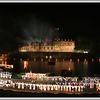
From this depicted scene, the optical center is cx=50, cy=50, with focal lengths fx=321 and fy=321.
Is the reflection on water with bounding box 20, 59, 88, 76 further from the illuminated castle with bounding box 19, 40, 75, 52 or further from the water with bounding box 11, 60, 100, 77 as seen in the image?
the illuminated castle with bounding box 19, 40, 75, 52

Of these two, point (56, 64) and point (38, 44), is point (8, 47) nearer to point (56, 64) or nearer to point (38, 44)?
point (38, 44)

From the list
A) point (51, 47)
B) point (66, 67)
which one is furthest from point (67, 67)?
point (51, 47)

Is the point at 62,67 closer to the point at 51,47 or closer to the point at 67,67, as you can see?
the point at 67,67

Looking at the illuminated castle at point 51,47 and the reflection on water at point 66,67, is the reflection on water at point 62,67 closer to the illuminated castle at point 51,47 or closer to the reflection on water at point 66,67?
the reflection on water at point 66,67

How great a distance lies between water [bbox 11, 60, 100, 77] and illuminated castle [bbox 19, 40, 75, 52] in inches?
4.6

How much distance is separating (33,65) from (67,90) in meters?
0.40

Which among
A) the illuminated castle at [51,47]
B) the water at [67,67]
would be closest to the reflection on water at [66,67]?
the water at [67,67]

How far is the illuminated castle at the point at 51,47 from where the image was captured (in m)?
3.10

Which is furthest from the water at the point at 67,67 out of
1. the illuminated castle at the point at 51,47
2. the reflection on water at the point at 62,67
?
the illuminated castle at the point at 51,47

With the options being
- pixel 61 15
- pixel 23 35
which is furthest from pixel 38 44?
pixel 61 15

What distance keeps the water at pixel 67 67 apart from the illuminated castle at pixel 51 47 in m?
0.12

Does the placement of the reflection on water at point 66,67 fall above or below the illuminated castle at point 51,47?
below

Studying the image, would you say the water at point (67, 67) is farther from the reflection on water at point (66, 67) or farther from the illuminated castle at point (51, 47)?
the illuminated castle at point (51, 47)

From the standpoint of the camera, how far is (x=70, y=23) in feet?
10.3
